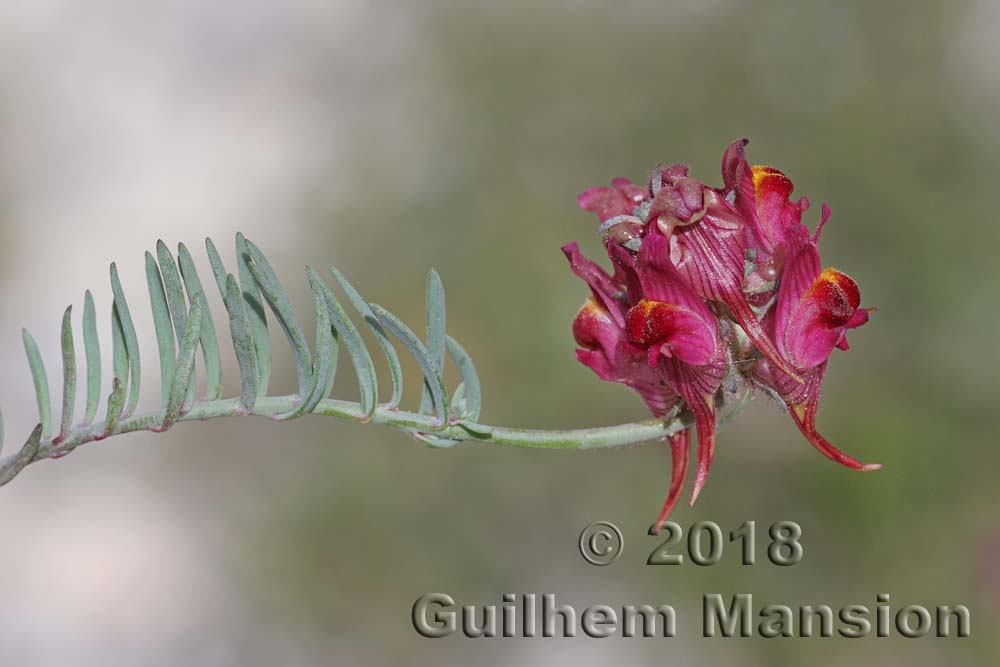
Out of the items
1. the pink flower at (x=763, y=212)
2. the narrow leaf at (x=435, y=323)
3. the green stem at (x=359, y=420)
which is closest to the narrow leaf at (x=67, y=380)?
the green stem at (x=359, y=420)

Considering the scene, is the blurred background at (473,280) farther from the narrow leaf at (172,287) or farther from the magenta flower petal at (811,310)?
the narrow leaf at (172,287)

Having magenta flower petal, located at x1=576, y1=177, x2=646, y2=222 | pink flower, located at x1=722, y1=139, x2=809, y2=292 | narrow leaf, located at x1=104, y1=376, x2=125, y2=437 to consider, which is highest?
magenta flower petal, located at x1=576, y1=177, x2=646, y2=222

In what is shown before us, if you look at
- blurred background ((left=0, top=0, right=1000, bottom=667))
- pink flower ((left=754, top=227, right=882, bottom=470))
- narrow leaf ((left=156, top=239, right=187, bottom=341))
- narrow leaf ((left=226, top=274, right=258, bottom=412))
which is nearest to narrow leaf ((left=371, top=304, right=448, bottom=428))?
narrow leaf ((left=226, top=274, right=258, bottom=412))

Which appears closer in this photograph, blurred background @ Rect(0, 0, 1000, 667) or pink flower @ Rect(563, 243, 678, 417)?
pink flower @ Rect(563, 243, 678, 417)

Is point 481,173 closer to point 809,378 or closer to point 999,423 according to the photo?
point 999,423

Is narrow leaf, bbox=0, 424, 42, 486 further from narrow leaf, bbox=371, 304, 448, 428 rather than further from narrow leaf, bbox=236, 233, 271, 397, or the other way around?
narrow leaf, bbox=371, 304, 448, 428

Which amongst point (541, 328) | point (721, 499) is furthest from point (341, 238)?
point (721, 499)
